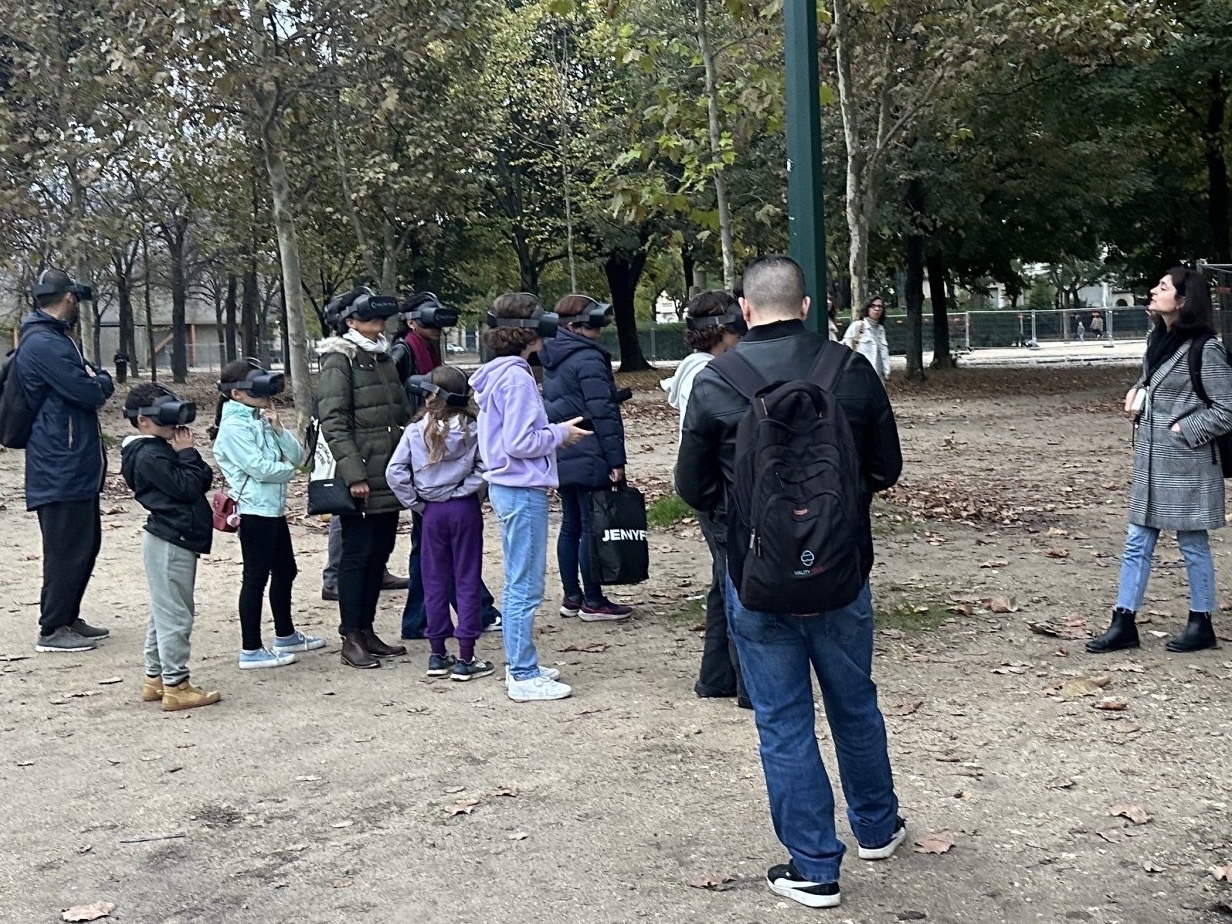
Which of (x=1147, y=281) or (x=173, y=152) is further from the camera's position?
(x=1147, y=281)

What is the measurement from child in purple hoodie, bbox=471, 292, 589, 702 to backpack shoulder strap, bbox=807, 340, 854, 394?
8.61 ft

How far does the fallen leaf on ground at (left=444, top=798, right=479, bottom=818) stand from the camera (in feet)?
17.4

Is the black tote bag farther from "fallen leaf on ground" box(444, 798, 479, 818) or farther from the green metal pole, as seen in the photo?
"fallen leaf on ground" box(444, 798, 479, 818)

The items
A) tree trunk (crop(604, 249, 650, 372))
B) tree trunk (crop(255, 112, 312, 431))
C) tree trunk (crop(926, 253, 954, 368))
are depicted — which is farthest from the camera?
tree trunk (crop(604, 249, 650, 372))

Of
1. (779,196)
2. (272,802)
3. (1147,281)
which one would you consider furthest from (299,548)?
(1147,281)

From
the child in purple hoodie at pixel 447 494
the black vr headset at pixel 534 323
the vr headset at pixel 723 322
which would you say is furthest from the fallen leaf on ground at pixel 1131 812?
the black vr headset at pixel 534 323

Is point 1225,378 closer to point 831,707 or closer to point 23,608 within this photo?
point 831,707

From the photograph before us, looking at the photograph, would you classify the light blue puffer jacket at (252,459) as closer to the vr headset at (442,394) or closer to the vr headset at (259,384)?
the vr headset at (259,384)

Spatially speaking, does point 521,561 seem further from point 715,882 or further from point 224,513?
point 715,882

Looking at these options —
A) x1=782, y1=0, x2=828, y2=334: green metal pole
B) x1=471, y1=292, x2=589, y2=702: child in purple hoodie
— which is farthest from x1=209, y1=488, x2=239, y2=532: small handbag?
Result: x1=782, y1=0, x2=828, y2=334: green metal pole

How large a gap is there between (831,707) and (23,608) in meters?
6.98

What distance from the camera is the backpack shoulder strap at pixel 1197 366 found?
6.83 m

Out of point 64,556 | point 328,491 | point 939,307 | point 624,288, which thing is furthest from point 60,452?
point 624,288

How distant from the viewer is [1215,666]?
6.85 meters
